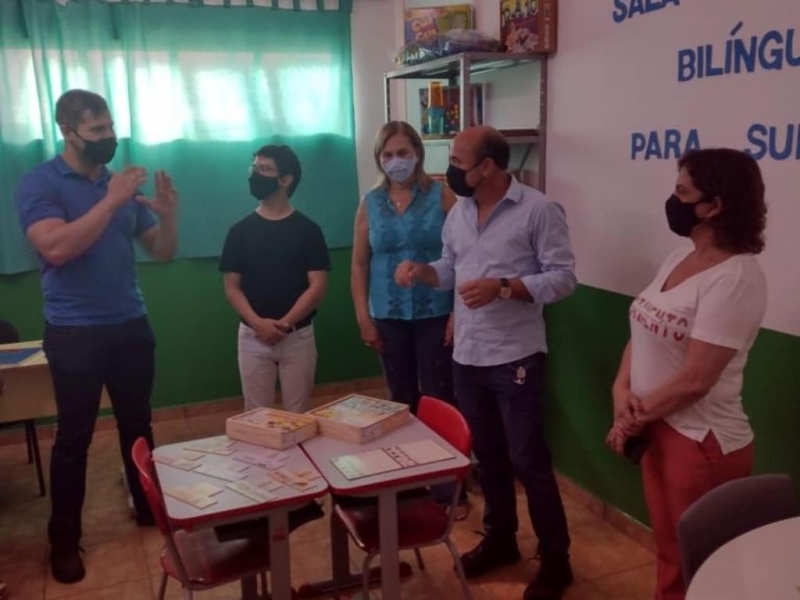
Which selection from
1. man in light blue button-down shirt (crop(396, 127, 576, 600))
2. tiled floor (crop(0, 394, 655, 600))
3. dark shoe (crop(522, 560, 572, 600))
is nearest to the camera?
man in light blue button-down shirt (crop(396, 127, 576, 600))

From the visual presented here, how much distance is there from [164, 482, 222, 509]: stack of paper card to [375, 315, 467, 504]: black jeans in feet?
4.07

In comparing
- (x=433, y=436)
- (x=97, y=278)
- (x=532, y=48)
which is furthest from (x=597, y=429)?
(x=97, y=278)

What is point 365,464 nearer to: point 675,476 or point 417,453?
point 417,453

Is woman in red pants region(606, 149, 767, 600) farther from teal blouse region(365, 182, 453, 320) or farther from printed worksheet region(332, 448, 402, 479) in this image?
teal blouse region(365, 182, 453, 320)

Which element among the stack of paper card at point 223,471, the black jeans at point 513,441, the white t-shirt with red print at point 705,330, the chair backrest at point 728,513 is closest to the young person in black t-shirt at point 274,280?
the black jeans at point 513,441

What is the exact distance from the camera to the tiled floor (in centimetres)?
259

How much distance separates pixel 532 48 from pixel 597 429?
158 centimetres

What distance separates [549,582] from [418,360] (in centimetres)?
95

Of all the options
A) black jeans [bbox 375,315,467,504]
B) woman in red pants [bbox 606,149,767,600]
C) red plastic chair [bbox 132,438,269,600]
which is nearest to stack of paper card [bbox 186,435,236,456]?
red plastic chair [bbox 132,438,269,600]

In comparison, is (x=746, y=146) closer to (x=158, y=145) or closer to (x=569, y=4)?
(x=569, y=4)

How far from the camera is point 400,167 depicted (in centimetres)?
286

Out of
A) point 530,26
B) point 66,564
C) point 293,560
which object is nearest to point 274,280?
point 293,560

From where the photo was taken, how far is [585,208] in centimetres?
297

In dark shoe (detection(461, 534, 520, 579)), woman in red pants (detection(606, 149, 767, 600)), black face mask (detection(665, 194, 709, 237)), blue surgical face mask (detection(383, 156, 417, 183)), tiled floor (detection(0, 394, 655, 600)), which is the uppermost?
blue surgical face mask (detection(383, 156, 417, 183))
